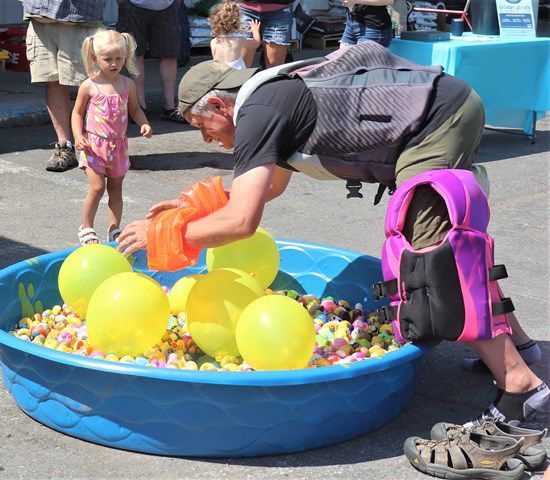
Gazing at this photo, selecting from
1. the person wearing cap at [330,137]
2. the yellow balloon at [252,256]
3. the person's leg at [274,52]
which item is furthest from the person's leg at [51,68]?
the person wearing cap at [330,137]

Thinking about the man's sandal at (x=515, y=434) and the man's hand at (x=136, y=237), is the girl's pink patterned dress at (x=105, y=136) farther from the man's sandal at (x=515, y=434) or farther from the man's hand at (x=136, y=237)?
the man's sandal at (x=515, y=434)

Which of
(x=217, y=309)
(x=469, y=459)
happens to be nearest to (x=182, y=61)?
(x=217, y=309)

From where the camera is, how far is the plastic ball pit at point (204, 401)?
3.43 meters

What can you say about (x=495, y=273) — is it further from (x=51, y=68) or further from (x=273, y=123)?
(x=51, y=68)

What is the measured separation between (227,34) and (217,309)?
14.4ft

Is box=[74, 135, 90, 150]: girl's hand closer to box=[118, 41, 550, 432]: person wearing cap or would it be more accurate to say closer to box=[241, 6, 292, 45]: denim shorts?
box=[118, 41, 550, 432]: person wearing cap

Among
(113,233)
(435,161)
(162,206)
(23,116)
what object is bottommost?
(23,116)

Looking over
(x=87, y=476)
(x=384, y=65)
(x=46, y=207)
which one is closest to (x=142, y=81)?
(x=46, y=207)

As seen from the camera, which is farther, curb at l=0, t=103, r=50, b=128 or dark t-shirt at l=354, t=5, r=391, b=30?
curb at l=0, t=103, r=50, b=128

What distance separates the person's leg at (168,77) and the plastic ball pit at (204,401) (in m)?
5.99

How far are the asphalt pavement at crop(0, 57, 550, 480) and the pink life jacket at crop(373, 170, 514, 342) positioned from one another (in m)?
0.51

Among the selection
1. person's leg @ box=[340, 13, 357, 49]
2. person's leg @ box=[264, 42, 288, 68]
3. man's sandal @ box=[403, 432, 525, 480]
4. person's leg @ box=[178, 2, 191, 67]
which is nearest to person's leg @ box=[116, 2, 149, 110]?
person's leg @ box=[264, 42, 288, 68]

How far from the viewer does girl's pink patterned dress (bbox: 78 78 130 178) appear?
6.11m

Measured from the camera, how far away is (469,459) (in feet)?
11.6
